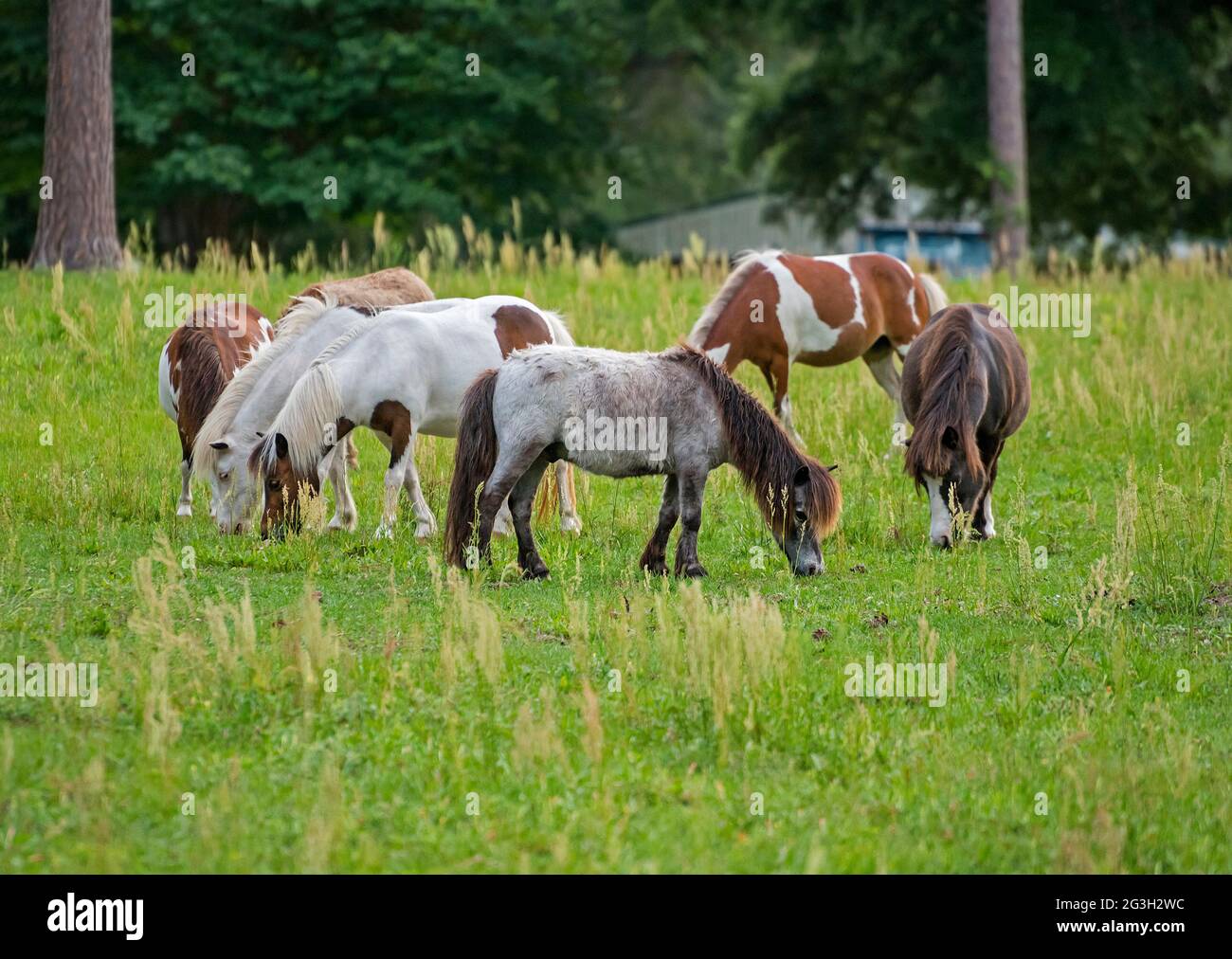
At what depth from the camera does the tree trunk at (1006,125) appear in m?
23.7

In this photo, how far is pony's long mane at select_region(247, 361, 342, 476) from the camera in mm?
10039

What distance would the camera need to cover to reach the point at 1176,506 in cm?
1076

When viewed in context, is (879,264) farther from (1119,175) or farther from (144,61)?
(1119,175)

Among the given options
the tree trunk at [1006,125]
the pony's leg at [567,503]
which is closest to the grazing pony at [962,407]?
the pony's leg at [567,503]

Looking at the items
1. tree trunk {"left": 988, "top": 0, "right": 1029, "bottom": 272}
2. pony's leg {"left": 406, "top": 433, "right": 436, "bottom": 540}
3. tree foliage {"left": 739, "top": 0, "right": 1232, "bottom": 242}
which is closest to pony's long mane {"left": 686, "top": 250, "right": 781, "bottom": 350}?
pony's leg {"left": 406, "top": 433, "right": 436, "bottom": 540}

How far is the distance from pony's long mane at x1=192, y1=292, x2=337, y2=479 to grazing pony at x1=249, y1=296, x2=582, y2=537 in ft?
1.18

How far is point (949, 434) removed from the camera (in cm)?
1020

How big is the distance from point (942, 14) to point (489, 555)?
21966mm

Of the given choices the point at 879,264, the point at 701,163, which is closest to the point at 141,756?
the point at 879,264

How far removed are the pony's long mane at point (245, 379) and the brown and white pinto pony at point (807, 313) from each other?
3774 millimetres

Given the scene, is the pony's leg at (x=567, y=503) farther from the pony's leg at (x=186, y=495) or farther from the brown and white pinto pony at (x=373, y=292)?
the pony's leg at (x=186, y=495)

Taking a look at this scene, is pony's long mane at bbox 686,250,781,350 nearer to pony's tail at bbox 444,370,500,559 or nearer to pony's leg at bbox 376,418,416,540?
pony's leg at bbox 376,418,416,540

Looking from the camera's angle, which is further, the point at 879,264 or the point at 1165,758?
the point at 879,264
